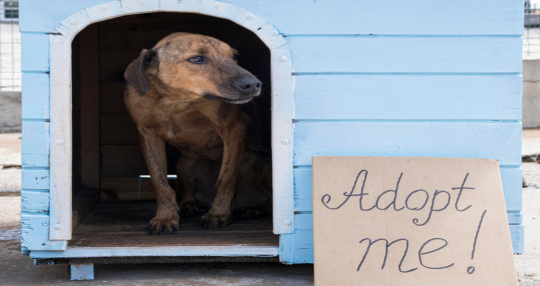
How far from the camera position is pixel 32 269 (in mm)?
2525

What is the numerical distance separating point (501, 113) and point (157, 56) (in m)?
1.66

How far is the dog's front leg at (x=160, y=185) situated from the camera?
8.91 ft

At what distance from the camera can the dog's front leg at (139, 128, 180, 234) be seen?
8.91 ft

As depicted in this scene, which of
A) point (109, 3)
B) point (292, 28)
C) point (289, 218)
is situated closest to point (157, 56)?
point (109, 3)

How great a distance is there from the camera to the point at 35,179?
2.21 m

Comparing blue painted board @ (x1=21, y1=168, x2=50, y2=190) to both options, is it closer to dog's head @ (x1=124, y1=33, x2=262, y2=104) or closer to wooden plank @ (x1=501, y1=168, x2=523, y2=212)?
dog's head @ (x1=124, y1=33, x2=262, y2=104)

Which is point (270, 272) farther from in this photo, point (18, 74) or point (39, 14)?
point (18, 74)

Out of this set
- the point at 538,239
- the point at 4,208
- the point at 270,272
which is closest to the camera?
the point at 270,272

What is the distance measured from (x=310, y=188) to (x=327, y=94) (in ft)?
1.38

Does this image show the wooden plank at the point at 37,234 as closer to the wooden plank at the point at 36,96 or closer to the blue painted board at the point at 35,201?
the blue painted board at the point at 35,201

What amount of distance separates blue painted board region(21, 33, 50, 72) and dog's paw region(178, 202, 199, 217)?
1376 millimetres

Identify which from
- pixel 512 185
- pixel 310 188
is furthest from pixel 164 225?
pixel 512 185

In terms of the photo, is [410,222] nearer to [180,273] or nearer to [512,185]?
[512,185]

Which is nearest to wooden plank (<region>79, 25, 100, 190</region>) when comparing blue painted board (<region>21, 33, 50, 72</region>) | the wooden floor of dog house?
the wooden floor of dog house
